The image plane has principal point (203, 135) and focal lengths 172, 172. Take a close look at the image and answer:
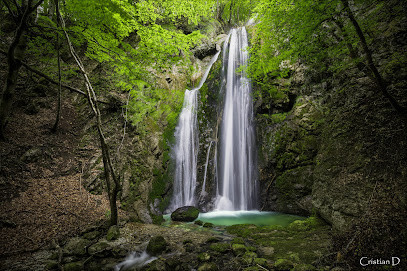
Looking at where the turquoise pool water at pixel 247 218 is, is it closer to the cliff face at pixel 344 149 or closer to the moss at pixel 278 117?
the cliff face at pixel 344 149

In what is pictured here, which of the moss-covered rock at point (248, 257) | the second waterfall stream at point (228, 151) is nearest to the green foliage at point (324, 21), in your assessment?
the second waterfall stream at point (228, 151)

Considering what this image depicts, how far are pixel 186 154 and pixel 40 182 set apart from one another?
6301 mm

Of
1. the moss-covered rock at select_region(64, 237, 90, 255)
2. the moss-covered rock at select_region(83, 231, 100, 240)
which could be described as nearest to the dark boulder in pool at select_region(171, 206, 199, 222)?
the moss-covered rock at select_region(83, 231, 100, 240)

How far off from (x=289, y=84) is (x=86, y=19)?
994 cm

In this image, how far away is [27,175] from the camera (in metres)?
5.69

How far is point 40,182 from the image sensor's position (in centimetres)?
565

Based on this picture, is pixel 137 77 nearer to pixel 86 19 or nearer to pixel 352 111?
pixel 86 19

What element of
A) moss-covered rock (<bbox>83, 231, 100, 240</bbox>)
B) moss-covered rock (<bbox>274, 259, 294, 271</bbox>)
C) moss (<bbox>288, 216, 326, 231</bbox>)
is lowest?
moss (<bbox>288, 216, 326, 231</bbox>)

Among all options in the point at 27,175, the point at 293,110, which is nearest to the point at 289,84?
the point at 293,110

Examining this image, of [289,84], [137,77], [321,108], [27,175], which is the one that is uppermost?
[289,84]

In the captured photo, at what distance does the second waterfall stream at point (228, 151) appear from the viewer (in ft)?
29.9

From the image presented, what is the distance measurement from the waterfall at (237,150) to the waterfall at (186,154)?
4.99ft

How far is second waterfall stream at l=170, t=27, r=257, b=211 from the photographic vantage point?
9.10 meters
